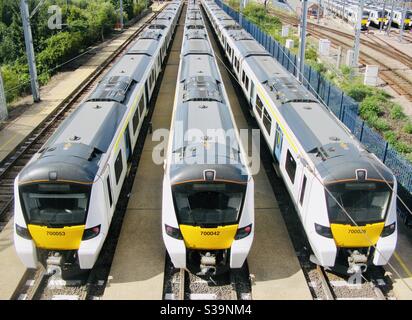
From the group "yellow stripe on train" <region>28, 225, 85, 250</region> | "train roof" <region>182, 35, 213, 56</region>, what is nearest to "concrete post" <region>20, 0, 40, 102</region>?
"train roof" <region>182, 35, 213, 56</region>

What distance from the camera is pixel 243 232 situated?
9.05m

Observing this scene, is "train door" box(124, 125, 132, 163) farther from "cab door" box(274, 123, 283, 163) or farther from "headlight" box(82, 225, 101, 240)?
"cab door" box(274, 123, 283, 163)

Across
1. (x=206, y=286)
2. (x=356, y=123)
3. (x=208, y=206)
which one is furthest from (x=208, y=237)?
(x=356, y=123)

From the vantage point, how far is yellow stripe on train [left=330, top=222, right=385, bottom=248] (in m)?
8.95

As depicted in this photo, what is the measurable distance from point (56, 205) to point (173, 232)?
2438 mm

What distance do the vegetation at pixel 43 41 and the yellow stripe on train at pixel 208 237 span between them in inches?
690

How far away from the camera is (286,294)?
9.27 meters

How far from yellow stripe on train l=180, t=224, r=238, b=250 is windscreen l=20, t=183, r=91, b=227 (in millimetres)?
2101

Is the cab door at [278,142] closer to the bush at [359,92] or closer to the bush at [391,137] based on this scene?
the bush at [391,137]

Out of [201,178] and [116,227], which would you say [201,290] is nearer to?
[201,178]

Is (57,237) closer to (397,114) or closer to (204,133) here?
(204,133)

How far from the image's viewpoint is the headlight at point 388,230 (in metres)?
9.11

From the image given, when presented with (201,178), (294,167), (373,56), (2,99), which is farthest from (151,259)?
(373,56)

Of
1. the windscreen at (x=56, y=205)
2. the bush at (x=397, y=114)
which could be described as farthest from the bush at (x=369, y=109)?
the windscreen at (x=56, y=205)
